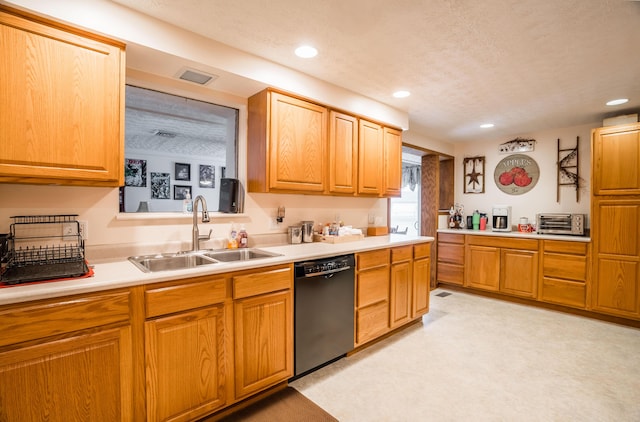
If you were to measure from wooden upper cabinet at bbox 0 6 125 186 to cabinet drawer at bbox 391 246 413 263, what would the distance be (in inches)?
90.4

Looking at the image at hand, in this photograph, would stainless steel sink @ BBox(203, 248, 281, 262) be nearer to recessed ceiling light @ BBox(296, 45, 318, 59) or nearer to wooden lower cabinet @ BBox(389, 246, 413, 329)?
wooden lower cabinet @ BBox(389, 246, 413, 329)

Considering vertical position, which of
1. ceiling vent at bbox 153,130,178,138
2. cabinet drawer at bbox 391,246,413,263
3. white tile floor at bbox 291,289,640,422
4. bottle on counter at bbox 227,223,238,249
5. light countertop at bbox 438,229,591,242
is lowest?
white tile floor at bbox 291,289,640,422

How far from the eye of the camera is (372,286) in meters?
2.83

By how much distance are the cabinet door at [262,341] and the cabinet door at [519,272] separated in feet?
11.4

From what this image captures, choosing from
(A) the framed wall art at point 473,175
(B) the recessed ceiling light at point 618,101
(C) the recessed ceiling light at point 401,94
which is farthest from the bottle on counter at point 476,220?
(C) the recessed ceiling light at point 401,94

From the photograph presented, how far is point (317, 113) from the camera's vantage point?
9.38ft

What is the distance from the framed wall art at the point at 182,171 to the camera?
287 inches

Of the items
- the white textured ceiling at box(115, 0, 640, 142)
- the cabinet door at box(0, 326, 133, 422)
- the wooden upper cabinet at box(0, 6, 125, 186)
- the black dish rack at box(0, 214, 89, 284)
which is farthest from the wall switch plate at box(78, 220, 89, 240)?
the white textured ceiling at box(115, 0, 640, 142)

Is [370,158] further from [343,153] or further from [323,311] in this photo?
[323,311]

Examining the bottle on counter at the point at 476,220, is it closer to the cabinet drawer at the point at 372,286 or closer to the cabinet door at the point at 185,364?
the cabinet drawer at the point at 372,286

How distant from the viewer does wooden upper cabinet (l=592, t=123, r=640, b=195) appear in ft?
11.2

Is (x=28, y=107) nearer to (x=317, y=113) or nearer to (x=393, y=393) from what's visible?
(x=317, y=113)

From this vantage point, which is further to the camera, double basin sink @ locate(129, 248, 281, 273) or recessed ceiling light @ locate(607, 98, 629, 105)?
recessed ceiling light @ locate(607, 98, 629, 105)

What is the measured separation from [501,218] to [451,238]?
756mm
